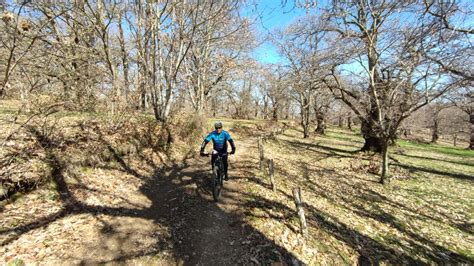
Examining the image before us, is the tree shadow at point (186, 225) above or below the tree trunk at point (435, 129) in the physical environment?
below

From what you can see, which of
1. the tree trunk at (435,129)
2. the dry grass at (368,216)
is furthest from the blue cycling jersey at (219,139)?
the tree trunk at (435,129)

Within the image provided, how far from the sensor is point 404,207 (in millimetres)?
8359

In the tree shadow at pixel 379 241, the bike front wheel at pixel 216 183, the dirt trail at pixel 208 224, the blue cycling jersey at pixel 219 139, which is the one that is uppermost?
the blue cycling jersey at pixel 219 139

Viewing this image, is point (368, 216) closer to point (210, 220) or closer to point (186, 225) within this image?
point (210, 220)

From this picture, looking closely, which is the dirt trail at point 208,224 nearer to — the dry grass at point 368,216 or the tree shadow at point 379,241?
the dry grass at point 368,216

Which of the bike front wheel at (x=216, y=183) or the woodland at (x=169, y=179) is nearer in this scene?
the woodland at (x=169, y=179)

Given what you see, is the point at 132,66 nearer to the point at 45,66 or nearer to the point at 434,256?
the point at 45,66

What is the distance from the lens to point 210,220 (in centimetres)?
568

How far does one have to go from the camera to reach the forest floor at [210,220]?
437 cm

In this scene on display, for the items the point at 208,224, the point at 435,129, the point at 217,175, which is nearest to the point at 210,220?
the point at 208,224

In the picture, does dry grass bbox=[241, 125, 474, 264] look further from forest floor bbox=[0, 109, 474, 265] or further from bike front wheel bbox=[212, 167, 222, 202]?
bike front wheel bbox=[212, 167, 222, 202]

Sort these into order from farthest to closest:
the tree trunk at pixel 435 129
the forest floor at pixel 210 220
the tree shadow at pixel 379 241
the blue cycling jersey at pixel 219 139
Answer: the tree trunk at pixel 435 129 < the blue cycling jersey at pixel 219 139 < the tree shadow at pixel 379 241 < the forest floor at pixel 210 220

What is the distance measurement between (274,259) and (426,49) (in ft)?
24.6

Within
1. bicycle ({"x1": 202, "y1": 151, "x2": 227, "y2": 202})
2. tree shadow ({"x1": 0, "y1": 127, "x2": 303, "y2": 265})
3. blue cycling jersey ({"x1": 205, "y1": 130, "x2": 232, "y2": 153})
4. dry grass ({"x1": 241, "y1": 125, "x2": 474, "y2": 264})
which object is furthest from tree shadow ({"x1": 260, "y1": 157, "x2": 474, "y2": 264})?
blue cycling jersey ({"x1": 205, "y1": 130, "x2": 232, "y2": 153})
